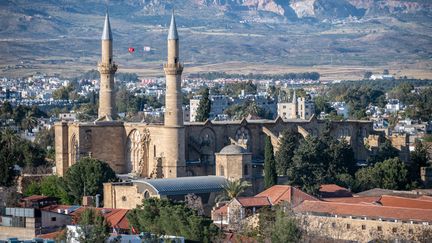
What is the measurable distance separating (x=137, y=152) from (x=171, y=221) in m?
21.2

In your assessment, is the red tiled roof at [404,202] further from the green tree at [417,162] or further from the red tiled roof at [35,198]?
the red tiled roof at [35,198]

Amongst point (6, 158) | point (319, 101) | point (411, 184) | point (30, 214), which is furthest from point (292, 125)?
point (319, 101)

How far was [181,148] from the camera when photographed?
68.7m

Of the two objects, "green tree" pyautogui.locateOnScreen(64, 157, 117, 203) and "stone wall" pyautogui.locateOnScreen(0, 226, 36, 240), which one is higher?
"green tree" pyautogui.locateOnScreen(64, 157, 117, 203)

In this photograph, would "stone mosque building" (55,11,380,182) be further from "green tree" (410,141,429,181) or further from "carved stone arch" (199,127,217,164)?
"green tree" (410,141,429,181)

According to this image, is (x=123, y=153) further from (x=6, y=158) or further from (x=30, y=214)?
(x=30, y=214)

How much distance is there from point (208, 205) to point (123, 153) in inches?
419

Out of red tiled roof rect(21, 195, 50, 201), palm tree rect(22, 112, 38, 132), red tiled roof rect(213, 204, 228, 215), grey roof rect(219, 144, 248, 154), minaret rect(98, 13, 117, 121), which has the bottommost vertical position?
red tiled roof rect(213, 204, 228, 215)

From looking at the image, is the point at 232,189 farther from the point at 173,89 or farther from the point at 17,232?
the point at 17,232

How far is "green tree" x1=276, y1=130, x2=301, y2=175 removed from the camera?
70944mm

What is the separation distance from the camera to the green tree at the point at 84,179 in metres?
65.6

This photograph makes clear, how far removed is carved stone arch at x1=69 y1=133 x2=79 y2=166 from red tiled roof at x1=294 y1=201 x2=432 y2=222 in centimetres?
1674

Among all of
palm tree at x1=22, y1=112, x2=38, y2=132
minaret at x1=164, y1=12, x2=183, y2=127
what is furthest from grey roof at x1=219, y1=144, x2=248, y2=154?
palm tree at x1=22, y1=112, x2=38, y2=132

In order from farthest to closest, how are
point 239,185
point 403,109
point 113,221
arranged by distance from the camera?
point 403,109
point 239,185
point 113,221
